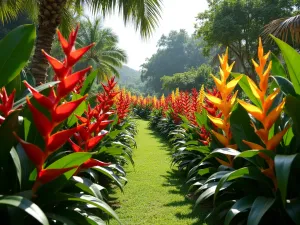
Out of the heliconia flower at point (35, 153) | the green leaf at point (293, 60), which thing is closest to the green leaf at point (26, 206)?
the heliconia flower at point (35, 153)

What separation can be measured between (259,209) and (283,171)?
34 centimetres

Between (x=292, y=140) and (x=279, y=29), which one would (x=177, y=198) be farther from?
(x=279, y=29)

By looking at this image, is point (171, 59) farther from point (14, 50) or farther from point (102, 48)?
point (14, 50)

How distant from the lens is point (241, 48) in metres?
24.1

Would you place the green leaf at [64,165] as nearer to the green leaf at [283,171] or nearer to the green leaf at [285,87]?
the green leaf at [283,171]

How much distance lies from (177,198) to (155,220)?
0.89 meters

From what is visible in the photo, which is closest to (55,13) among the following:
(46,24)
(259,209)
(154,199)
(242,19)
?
(46,24)

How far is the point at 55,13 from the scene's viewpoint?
530 centimetres

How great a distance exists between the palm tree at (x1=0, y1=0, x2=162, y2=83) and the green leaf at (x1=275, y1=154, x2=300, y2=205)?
14.3 feet

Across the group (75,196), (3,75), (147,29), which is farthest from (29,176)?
(147,29)

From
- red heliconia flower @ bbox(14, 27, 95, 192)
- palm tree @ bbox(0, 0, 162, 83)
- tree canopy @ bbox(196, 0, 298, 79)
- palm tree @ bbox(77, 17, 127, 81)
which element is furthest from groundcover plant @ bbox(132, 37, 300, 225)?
palm tree @ bbox(77, 17, 127, 81)

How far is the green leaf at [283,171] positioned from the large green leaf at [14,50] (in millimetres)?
1514

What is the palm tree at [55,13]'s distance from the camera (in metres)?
5.22

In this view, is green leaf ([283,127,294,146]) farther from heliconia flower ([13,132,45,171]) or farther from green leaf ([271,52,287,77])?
heliconia flower ([13,132,45,171])
